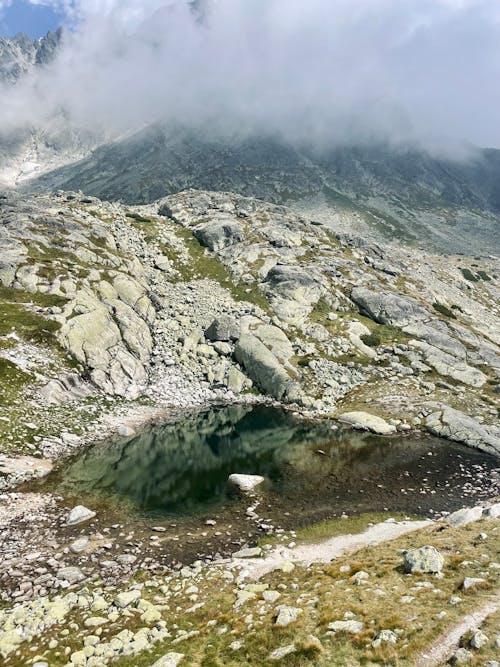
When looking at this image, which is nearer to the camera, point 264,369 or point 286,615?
point 286,615

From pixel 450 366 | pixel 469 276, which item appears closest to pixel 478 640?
pixel 450 366

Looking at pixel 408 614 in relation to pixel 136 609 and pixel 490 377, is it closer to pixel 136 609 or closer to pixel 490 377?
pixel 136 609

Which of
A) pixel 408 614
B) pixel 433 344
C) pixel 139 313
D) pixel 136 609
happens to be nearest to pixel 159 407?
pixel 139 313

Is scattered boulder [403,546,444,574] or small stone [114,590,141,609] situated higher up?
small stone [114,590,141,609]

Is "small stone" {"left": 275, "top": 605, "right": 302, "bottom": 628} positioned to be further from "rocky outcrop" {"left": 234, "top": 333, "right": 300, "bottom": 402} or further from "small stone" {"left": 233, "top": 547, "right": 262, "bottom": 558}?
"rocky outcrop" {"left": 234, "top": 333, "right": 300, "bottom": 402}

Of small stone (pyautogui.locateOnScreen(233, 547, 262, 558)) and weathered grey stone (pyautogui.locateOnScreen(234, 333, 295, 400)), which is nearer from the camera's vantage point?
small stone (pyautogui.locateOnScreen(233, 547, 262, 558))

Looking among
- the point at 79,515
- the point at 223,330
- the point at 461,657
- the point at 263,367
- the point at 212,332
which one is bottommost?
the point at 263,367

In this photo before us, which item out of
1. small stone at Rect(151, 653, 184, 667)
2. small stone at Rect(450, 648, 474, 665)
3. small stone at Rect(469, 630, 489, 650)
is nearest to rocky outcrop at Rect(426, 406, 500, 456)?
small stone at Rect(469, 630, 489, 650)

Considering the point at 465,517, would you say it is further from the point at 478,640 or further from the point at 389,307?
the point at 389,307
